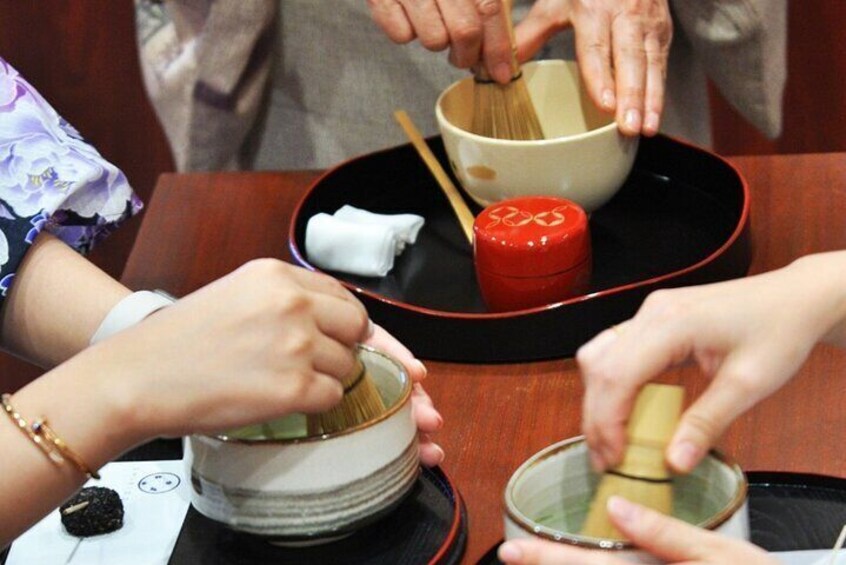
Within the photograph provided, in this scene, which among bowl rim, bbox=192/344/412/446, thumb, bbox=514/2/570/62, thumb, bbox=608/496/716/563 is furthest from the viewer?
thumb, bbox=514/2/570/62

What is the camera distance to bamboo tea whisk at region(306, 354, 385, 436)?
2.63 feet

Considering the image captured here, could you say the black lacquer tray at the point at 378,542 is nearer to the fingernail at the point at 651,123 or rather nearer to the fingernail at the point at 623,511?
the fingernail at the point at 623,511

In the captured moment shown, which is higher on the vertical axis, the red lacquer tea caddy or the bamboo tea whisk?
the bamboo tea whisk

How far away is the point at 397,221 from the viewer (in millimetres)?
1179

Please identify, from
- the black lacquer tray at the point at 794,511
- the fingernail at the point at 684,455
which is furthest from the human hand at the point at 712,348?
the black lacquer tray at the point at 794,511

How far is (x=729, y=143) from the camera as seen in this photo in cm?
237

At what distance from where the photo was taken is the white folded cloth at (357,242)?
1132 millimetres

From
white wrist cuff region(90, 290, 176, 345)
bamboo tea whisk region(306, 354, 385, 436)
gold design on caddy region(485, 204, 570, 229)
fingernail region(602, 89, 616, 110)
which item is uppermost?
bamboo tea whisk region(306, 354, 385, 436)

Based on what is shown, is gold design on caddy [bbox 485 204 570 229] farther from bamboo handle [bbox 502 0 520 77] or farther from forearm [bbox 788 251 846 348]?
forearm [bbox 788 251 846 348]

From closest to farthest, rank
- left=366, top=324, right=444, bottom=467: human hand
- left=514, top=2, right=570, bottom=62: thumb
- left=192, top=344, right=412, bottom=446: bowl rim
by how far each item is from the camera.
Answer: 1. left=192, top=344, right=412, bottom=446: bowl rim
2. left=366, top=324, right=444, bottom=467: human hand
3. left=514, top=2, right=570, bottom=62: thumb

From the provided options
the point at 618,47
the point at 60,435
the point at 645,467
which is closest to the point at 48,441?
the point at 60,435

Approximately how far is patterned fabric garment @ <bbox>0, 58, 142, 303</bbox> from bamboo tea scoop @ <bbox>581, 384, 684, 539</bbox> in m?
0.52

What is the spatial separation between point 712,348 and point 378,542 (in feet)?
0.76

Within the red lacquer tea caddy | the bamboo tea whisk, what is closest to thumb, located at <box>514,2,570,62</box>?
the red lacquer tea caddy
